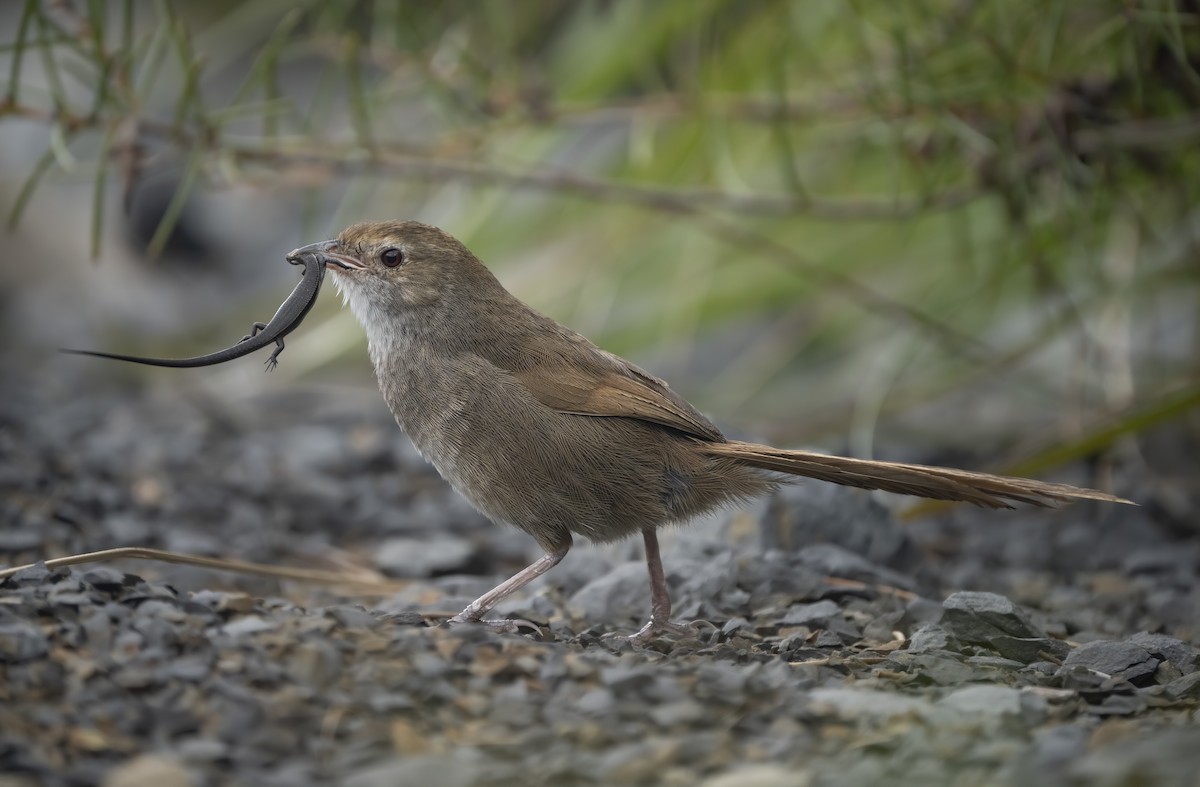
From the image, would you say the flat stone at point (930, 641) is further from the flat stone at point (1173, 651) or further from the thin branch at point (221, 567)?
the thin branch at point (221, 567)

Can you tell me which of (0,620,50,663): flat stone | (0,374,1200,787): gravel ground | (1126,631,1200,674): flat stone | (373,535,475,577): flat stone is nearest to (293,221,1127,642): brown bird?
(0,374,1200,787): gravel ground

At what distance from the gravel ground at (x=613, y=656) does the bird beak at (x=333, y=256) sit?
999 millimetres

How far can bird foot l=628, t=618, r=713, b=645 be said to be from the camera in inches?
130

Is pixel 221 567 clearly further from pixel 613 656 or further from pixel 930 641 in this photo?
pixel 930 641

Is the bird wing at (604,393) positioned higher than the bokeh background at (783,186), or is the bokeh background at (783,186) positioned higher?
the bokeh background at (783,186)

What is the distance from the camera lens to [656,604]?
352 centimetres

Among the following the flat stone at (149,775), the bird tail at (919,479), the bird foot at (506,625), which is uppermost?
the bird tail at (919,479)

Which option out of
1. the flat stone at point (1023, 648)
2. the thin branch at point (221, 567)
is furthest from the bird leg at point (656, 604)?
the thin branch at point (221, 567)

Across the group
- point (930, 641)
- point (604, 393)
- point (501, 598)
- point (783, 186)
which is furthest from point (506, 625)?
point (783, 186)

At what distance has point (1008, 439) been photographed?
5.96m

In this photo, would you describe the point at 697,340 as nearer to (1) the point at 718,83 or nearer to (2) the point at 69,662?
(1) the point at 718,83

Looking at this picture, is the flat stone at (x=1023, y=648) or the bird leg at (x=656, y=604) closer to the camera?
the flat stone at (x=1023, y=648)

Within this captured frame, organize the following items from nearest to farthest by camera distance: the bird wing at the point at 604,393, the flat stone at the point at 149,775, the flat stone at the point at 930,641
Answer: the flat stone at the point at 149,775 < the flat stone at the point at 930,641 < the bird wing at the point at 604,393

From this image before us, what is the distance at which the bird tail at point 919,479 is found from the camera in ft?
9.83
